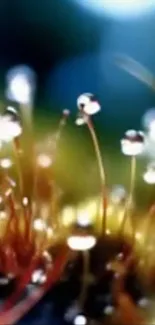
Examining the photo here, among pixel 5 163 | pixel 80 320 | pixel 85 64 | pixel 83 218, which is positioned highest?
pixel 85 64

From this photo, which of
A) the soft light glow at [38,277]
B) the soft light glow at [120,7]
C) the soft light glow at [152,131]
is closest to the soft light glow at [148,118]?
the soft light glow at [152,131]

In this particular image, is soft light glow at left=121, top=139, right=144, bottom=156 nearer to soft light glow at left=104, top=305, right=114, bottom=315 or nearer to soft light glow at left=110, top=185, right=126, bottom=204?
soft light glow at left=110, top=185, right=126, bottom=204

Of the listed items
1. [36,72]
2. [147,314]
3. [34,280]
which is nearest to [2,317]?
[34,280]

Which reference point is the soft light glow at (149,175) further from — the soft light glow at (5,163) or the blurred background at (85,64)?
the soft light glow at (5,163)

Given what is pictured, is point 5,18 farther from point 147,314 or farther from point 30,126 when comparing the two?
point 147,314

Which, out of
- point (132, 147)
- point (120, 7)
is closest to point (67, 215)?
point (132, 147)

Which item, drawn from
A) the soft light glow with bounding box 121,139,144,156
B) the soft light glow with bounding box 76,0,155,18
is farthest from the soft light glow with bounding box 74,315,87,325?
the soft light glow with bounding box 76,0,155,18

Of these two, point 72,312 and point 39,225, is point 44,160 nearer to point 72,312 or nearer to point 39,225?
point 39,225
